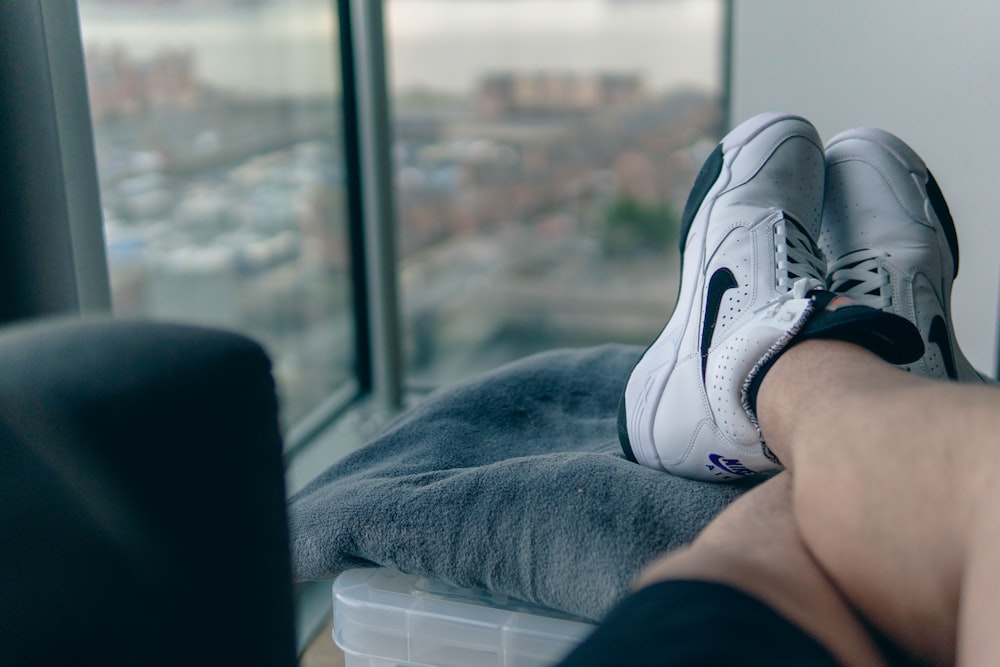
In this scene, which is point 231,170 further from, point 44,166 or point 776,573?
point 776,573

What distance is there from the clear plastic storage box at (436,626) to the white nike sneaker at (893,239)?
0.35 meters

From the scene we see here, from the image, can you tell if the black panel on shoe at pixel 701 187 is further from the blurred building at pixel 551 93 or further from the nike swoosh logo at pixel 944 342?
the blurred building at pixel 551 93

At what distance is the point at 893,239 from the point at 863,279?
0.07m

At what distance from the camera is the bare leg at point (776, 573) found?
405 millimetres

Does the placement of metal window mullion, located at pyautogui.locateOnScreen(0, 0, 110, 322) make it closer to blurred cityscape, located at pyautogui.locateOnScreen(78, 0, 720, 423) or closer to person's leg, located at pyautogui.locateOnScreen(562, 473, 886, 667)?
blurred cityscape, located at pyautogui.locateOnScreen(78, 0, 720, 423)

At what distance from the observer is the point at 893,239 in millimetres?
812

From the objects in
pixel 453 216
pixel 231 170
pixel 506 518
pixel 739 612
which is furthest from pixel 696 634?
pixel 453 216

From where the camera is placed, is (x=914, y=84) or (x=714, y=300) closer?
(x=714, y=300)

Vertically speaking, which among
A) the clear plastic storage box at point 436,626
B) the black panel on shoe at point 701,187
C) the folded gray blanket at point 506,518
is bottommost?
the clear plastic storage box at point 436,626

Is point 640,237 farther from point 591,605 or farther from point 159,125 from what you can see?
point 591,605

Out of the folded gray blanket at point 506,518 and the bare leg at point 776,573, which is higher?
the bare leg at point 776,573

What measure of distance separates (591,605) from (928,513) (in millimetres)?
222

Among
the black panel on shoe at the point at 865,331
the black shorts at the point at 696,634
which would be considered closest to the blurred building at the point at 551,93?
the black panel on shoe at the point at 865,331

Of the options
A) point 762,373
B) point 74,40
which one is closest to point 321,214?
point 74,40
